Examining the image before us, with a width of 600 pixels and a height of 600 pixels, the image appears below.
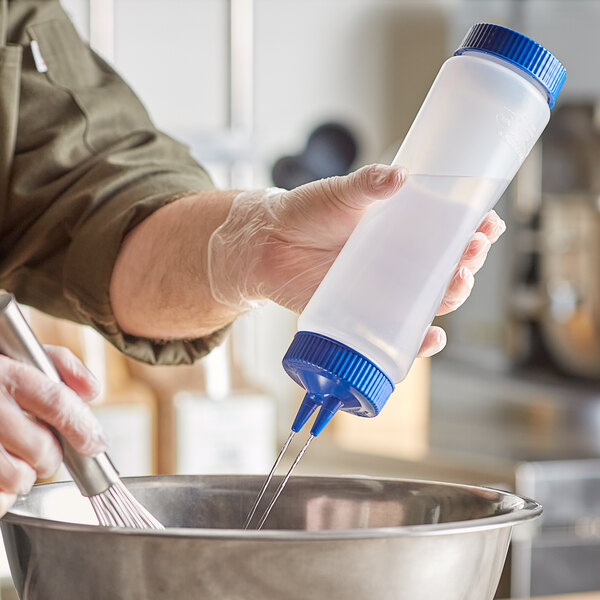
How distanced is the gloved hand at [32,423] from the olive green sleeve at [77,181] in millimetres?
290

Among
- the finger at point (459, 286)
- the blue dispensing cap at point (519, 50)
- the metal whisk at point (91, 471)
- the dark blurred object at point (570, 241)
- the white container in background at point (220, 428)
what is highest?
the blue dispensing cap at point (519, 50)

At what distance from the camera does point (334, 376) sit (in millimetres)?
480

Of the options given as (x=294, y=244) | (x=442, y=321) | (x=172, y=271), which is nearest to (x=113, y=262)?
(x=172, y=271)

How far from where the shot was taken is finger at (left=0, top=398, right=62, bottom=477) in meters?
0.47

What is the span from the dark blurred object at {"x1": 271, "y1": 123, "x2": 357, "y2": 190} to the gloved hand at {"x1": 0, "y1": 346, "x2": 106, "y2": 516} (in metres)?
1.58

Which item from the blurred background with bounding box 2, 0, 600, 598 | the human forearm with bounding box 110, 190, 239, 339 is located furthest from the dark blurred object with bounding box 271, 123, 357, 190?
the human forearm with bounding box 110, 190, 239, 339

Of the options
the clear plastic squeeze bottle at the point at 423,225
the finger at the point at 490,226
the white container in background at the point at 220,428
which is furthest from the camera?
the white container in background at the point at 220,428

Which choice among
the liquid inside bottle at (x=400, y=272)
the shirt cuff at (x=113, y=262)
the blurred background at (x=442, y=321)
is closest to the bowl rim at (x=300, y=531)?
the liquid inside bottle at (x=400, y=272)

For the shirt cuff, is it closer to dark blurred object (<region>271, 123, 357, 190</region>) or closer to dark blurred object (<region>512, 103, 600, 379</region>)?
dark blurred object (<region>271, 123, 357, 190</region>)

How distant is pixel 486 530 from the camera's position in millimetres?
418

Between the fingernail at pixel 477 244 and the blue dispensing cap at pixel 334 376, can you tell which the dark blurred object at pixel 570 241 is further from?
the blue dispensing cap at pixel 334 376

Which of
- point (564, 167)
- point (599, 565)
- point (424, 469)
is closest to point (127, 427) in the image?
point (424, 469)

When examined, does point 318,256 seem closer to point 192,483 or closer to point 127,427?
point 192,483

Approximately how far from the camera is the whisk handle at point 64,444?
1.58 feet
